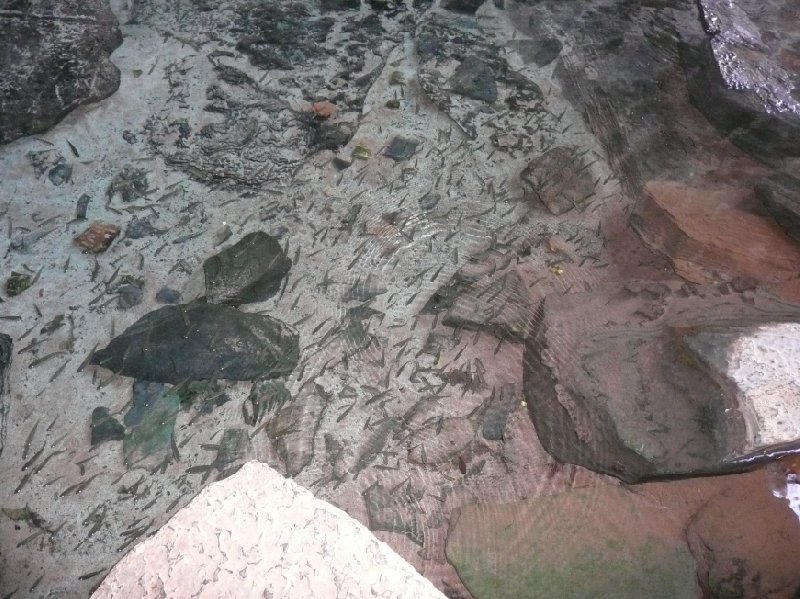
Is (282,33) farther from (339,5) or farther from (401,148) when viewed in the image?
(401,148)

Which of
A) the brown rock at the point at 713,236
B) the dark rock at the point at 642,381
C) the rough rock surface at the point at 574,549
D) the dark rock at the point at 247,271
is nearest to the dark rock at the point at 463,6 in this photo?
the brown rock at the point at 713,236

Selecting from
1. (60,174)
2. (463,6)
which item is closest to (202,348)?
A: (60,174)

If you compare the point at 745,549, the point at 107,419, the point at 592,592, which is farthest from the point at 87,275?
the point at 745,549

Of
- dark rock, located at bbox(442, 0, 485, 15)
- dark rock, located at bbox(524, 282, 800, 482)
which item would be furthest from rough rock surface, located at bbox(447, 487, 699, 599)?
dark rock, located at bbox(442, 0, 485, 15)

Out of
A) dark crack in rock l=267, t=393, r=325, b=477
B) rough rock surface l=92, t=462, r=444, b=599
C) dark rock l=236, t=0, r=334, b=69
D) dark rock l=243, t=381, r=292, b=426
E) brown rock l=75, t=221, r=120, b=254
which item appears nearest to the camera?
rough rock surface l=92, t=462, r=444, b=599

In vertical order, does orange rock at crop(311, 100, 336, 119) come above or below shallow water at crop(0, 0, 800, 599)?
above

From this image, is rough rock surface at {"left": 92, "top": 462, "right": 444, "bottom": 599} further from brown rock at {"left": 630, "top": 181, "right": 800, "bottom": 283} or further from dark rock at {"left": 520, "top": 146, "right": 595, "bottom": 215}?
dark rock at {"left": 520, "top": 146, "right": 595, "bottom": 215}

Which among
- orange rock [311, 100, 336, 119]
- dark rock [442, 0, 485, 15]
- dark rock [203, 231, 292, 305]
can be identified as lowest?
dark rock [203, 231, 292, 305]
